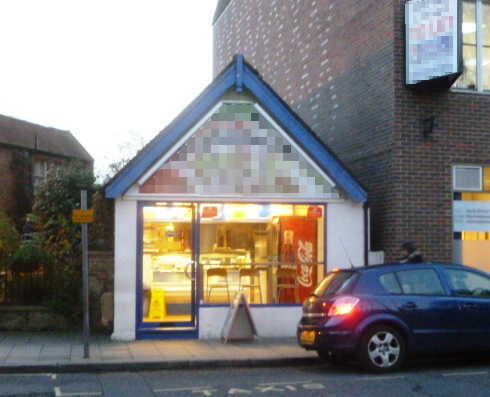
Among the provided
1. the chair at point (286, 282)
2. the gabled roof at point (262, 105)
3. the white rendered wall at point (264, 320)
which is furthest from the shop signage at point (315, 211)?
the white rendered wall at point (264, 320)

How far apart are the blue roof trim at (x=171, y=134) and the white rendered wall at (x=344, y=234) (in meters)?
3.09

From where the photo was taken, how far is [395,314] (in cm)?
1107

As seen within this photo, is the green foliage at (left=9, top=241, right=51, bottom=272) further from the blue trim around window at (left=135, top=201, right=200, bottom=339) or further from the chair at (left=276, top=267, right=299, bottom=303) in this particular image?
the chair at (left=276, top=267, right=299, bottom=303)

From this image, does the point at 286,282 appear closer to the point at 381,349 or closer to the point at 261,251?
the point at 261,251

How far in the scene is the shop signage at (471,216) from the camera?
1538 centimetres

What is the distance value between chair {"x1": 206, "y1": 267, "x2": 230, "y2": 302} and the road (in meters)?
2.97

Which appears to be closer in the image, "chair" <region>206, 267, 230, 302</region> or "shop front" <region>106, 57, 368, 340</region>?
"shop front" <region>106, 57, 368, 340</region>

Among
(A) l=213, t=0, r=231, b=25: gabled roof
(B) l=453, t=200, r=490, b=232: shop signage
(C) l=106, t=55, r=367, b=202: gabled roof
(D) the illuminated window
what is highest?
(A) l=213, t=0, r=231, b=25: gabled roof

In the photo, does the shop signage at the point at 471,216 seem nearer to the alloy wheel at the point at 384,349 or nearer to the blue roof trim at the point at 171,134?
the alloy wheel at the point at 384,349

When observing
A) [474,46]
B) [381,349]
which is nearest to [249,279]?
[381,349]

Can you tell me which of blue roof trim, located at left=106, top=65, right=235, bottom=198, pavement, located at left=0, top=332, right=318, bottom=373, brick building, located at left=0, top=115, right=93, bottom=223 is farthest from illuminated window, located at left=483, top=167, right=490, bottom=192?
brick building, located at left=0, top=115, right=93, bottom=223

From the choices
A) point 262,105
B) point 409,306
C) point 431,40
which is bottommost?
point 409,306

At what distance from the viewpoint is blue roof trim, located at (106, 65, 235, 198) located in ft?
45.0

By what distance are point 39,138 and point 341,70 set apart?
31.8 meters
